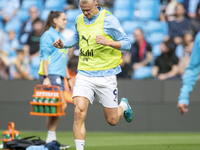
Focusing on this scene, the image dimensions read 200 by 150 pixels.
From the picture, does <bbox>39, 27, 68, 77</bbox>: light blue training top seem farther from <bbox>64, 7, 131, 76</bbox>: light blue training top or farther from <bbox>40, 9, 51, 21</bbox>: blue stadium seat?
<bbox>40, 9, 51, 21</bbox>: blue stadium seat

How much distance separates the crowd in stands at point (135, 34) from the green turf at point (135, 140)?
1539 mm

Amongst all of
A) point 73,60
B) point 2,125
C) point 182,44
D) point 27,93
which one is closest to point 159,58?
point 182,44

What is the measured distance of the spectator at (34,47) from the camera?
1315cm

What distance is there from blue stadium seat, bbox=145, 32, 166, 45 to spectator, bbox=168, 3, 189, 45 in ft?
0.77

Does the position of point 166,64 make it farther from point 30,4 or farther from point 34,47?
point 30,4

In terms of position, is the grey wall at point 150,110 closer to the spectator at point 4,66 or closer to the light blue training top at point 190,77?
the spectator at point 4,66

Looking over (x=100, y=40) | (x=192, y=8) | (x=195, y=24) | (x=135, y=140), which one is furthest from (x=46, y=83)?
(x=192, y=8)

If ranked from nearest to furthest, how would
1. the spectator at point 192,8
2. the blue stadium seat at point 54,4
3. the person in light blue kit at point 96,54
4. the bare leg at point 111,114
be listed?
Result: the person in light blue kit at point 96,54 < the bare leg at point 111,114 < the spectator at point 192,8 < the blue stadium seat at point 54,4

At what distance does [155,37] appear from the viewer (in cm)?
1316

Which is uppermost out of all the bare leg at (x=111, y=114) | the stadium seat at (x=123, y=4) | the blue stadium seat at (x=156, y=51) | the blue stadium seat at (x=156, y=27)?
the stadium seat at (x=123, y=4)

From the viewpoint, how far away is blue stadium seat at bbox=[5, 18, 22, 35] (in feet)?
45.0

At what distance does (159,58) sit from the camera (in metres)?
12.8

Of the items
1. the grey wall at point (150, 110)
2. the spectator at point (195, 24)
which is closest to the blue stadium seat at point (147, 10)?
the spectator at point (195, 24)

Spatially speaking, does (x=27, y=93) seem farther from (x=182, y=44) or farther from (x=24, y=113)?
(x=182, y=44)
